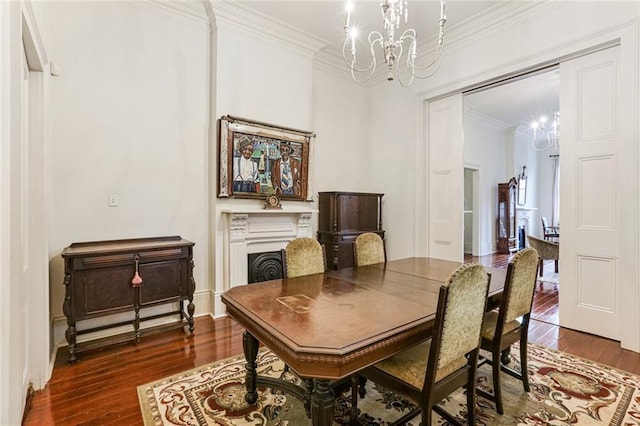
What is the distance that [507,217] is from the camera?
784cm

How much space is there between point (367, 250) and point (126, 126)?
2.67 meters

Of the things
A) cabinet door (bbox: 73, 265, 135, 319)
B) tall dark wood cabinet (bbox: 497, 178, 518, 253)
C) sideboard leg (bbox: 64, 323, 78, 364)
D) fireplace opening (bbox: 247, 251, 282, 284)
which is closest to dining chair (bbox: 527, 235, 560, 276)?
tall dark wood cabinet (bbox: 497, 178, 518, 253)

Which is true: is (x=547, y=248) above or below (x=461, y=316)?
below

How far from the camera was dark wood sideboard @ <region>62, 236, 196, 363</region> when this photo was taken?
8.02 feet

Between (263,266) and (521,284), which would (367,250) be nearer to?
(521,284)

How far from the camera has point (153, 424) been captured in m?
1.72

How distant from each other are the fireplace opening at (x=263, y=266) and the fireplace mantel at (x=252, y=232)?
6cm

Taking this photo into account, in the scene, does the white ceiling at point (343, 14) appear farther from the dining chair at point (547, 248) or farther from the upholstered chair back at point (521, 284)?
the dining chair at point (547, 248)

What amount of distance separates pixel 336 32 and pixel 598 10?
2.65 m

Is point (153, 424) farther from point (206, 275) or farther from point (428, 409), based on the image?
point (206, 275)

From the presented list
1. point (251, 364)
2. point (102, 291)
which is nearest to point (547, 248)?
point (251, 364)

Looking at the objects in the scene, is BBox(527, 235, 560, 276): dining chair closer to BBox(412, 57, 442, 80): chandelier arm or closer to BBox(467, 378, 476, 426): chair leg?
BBox(412, 57, 442, 80): chandelier arm

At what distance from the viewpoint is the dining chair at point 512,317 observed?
1.79 m

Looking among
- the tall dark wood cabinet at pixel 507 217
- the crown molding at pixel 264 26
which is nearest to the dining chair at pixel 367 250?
the crown molding at pixel 264 26
